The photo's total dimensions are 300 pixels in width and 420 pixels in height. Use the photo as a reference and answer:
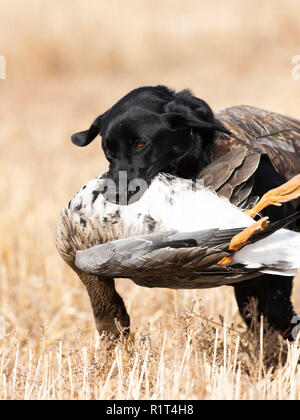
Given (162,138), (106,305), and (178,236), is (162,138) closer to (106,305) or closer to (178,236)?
(178,236)

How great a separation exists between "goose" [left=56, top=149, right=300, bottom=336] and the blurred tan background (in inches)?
184

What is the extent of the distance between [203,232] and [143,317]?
2.37 m

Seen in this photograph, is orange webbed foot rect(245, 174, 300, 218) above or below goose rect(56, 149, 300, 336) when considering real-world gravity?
above

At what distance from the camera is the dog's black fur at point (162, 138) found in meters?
3.30

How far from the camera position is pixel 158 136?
11.0ft

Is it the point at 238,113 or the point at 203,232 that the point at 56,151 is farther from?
the point at 203,232

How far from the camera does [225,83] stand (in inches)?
527

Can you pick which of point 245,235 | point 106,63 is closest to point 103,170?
point 245,235

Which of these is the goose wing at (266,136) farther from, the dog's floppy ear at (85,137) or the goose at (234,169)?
the dog's floppy ear at (85,137)

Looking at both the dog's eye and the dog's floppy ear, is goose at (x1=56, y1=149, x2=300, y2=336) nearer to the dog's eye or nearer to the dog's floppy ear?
the dog's eye

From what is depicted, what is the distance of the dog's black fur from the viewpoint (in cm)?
330

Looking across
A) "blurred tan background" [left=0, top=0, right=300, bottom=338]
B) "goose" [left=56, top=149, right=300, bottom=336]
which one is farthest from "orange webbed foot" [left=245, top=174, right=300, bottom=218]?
"blurred tan background" [left=0, top=0, right=300, bottom=338]

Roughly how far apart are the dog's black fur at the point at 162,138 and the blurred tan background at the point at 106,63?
438 centimetres

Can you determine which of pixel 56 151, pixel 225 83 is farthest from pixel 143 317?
pixel 225 83
